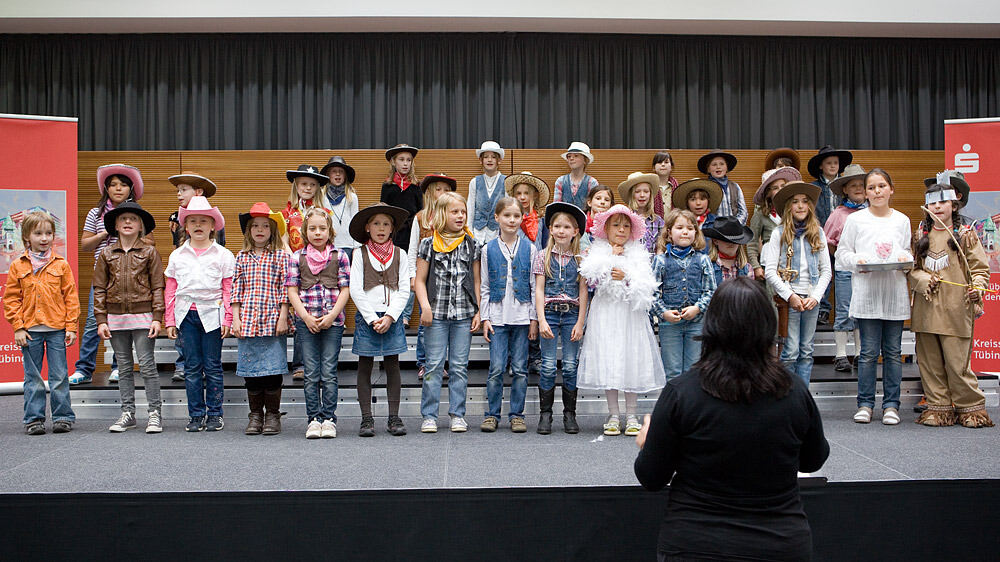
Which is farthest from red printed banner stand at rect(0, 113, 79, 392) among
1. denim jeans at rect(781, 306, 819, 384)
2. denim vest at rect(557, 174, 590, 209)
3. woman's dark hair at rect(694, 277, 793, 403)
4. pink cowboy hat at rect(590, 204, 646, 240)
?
woman's dark hair at rect(694, 277, 793, 403)

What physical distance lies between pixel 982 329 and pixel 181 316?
5.53 metres

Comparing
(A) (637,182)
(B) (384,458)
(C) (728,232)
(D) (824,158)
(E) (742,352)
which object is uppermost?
(D) (824,158)

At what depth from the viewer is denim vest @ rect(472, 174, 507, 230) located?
6.00 m

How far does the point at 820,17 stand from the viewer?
7230 mm

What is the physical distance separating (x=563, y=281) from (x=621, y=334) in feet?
1.50

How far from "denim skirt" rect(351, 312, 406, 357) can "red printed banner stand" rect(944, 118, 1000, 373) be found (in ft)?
13.9

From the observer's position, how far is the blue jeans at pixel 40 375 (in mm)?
4359

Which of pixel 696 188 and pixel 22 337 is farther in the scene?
pixel 696 188

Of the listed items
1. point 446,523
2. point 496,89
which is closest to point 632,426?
point 446,523

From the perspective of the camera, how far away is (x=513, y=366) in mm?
4312

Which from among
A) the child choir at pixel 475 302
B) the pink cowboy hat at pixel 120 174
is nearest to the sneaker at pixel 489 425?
the child choir at pixel 475 302

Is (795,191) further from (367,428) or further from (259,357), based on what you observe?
(259,357)

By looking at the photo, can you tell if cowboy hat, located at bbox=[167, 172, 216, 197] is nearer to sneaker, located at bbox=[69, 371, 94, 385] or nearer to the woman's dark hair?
sneaker, located at bbox=[69, 371, 94, 385]

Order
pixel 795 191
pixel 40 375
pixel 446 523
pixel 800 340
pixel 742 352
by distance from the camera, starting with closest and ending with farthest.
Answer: pixel 742 352 → pixel 446 523 → pixel 40 375 → pixel 800 340 → pixel 795 191
